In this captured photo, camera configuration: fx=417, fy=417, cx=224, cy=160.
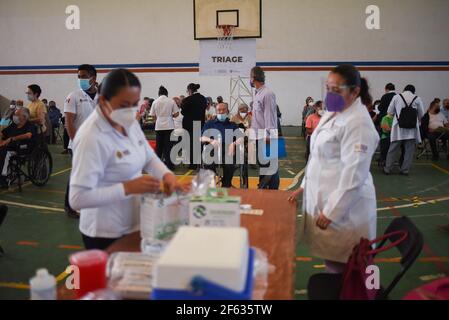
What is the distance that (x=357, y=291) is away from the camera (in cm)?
191

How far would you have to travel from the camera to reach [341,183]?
7.14 ft

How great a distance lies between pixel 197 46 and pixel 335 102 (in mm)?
14050

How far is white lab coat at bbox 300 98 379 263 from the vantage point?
215 centimetres

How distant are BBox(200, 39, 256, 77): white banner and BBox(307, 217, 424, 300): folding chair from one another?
A: 26.7 feet

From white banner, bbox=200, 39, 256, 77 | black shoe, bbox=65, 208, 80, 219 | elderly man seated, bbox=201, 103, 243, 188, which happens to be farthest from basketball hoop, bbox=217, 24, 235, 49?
black shoe, bbox=65, 208, 80, 219

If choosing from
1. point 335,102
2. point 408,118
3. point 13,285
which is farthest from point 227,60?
point 335,102

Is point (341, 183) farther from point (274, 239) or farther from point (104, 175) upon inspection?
point (104, 175)

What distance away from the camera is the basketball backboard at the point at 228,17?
11.1m

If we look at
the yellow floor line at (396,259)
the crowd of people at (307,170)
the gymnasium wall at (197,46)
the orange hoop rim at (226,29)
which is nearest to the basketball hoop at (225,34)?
the orange hoop rim at (226,29)

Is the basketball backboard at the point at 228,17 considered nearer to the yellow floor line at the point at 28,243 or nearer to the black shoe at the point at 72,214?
the black shoe at the point at 72,214

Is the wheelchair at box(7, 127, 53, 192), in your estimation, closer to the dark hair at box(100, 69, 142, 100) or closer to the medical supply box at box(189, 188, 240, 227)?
the dark hair at box(100, 69, 142, 100)

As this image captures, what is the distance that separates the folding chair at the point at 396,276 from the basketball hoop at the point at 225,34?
9.33 meters
